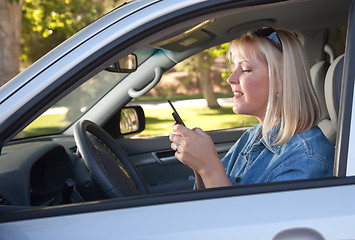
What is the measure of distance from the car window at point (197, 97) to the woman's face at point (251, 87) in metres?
1.61

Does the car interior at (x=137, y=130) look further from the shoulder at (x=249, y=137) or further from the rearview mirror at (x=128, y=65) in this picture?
the shoulder at (x=249, y=137)

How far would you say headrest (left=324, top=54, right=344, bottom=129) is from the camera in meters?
2.26

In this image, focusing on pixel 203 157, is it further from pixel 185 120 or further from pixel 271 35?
pixel 185 120

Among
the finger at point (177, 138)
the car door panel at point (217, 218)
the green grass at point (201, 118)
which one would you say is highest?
the green grass at point (201, 118)

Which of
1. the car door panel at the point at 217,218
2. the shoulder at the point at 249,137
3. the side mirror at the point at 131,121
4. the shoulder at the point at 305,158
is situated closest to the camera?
the car door panel at the point at 217,218

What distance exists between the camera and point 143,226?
133cm

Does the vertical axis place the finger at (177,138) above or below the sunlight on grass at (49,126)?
below

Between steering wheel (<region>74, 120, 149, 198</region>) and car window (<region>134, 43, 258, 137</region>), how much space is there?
1.30 meters

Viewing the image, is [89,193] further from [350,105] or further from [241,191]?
[350,105]

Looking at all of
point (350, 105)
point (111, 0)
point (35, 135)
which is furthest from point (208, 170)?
point (111, 0)

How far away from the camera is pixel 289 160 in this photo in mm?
1757

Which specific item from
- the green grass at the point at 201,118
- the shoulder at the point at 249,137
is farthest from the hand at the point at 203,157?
the green grass at the point at 201,118

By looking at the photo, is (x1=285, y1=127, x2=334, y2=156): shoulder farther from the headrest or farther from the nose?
the headrest

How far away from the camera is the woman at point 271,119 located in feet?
5.66
